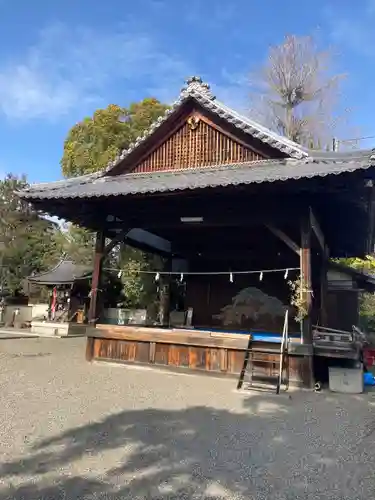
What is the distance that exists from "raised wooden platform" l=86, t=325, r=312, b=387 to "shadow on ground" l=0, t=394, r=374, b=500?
2.14 m

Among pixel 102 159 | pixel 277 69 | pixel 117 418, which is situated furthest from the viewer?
pixel 277 69

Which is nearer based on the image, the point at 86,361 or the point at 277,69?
the point at 86,361

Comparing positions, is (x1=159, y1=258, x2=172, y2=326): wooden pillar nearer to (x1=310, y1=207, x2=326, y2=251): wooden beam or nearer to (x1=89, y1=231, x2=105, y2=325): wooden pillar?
(x1=89, y1=231, x2=105, y2=325): wooden pillar

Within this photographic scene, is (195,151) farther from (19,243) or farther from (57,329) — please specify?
(19,243)

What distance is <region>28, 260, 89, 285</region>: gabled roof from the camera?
1975 cm

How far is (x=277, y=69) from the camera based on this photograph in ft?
66.6

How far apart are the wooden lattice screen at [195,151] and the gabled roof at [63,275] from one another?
11236 mm

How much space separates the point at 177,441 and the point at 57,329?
51.4 ft

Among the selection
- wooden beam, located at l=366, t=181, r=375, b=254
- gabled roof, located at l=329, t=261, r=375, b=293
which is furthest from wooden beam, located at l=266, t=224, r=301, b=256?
gabled roof, located at l=329, t=261, r=375, b=293

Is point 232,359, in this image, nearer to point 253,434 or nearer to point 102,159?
point 253,434

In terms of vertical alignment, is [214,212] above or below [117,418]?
above

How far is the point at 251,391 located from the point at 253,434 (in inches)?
85.4

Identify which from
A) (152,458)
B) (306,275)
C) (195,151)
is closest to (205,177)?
(195,151)

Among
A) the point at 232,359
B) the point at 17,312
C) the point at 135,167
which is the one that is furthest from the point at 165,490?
the point at 17,312
